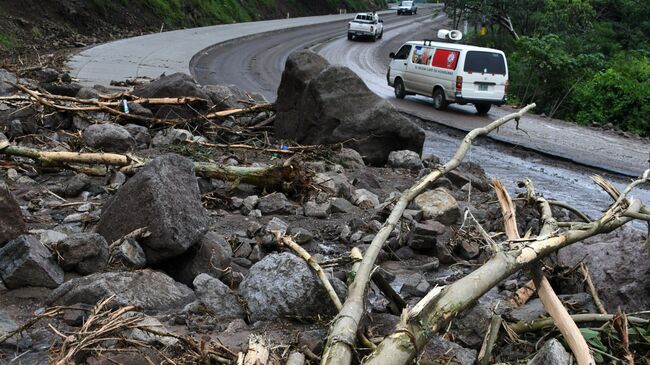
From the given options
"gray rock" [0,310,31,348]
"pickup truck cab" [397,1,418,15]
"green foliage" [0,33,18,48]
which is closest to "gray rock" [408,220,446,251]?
"gray rock" [0,310,31,348]

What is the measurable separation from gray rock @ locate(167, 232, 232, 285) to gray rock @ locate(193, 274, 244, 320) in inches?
22.2

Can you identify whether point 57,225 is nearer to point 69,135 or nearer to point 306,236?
point 306,236

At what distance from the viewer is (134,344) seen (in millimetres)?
4898

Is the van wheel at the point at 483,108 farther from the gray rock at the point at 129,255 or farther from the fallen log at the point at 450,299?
the gray rock at the point at 129,255

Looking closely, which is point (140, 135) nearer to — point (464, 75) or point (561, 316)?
point (561, 316)

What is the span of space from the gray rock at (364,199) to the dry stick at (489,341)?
4.96 m

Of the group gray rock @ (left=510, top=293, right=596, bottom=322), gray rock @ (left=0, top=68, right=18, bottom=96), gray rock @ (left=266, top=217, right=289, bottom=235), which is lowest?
gray rock @ (left=266, top=217, right=289, bottom=235)

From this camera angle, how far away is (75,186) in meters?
9.47

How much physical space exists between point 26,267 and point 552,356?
13.3 feet

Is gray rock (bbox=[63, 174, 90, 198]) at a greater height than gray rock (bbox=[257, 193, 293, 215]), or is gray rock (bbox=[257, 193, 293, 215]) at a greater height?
gray rock (bbox=[63, 174, 90, 198])

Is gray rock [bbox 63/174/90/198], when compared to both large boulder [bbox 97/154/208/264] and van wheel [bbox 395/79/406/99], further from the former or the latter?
van wheel [bbox 395/79/406/99]

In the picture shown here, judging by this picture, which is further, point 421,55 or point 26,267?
point 421,55

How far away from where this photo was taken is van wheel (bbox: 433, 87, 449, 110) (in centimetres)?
2355

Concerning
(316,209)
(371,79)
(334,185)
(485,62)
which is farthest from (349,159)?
(371,79)
